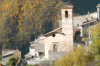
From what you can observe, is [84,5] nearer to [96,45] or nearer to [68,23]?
[68,23]

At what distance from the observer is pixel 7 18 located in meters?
79.4

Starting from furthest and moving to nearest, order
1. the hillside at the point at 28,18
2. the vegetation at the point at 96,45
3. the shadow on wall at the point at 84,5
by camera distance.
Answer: the shadow on wall at the point at 84,5
the hillside at the point at 28,18
the vegetation at the point at 96,45

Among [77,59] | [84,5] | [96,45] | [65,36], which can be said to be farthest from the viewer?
[84,5]

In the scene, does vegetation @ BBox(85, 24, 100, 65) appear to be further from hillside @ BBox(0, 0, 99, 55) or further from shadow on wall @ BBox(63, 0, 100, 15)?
shadow on wall @ BBox(63, 0, 100, 15)

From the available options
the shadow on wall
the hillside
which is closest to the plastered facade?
the hillside

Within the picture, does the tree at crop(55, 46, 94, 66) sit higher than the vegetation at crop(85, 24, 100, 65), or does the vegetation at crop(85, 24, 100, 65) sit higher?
→ the vegetation at crop(85, 24, 100, 65)

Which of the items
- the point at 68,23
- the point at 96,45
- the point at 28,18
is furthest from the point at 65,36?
the point at 28,18

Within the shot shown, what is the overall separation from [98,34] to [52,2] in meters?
58.6

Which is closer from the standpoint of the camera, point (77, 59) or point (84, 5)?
point (77, 59)

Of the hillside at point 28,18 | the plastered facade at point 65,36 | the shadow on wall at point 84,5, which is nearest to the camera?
the plastered facade at point 65,36

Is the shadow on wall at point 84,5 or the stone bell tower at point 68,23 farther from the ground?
the shadow on wall at point 84,5

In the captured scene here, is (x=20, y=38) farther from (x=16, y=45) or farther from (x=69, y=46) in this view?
(x=69, y=46)

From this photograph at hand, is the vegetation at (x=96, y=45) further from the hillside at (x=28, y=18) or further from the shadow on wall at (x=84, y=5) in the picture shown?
the shadow on wall at (x=84, y=5)

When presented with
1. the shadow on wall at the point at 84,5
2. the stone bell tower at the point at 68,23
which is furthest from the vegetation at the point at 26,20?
the stone bell tower at the point at 68,23
